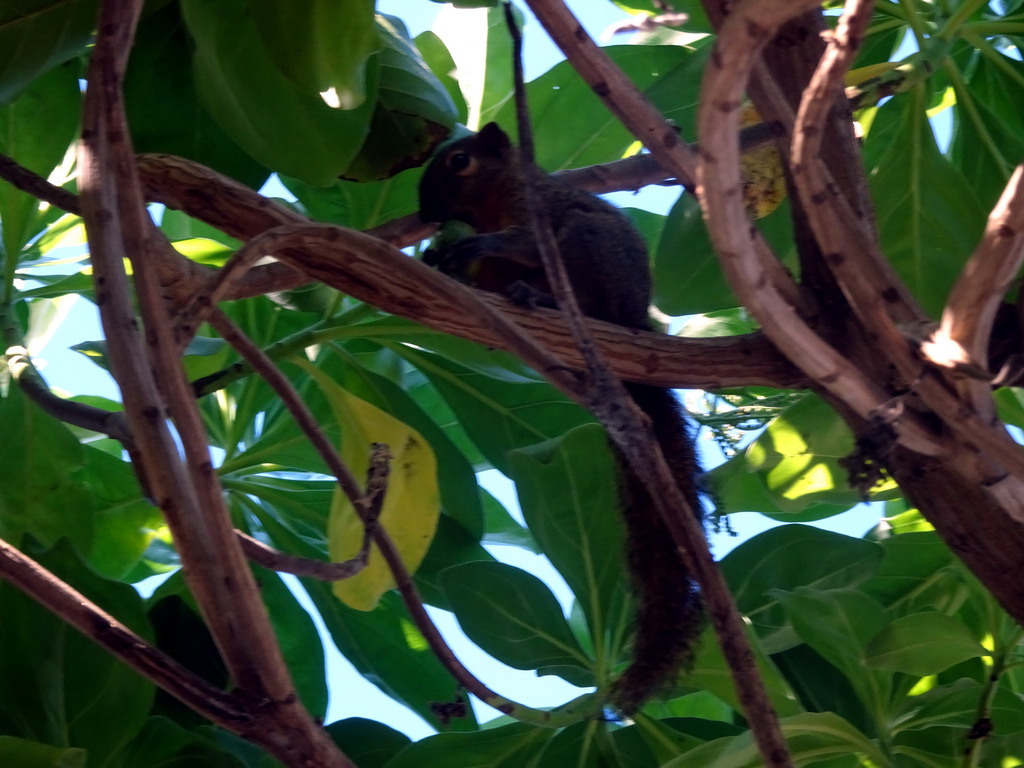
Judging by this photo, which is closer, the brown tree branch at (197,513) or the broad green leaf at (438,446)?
the brown tree branch at (197,513)

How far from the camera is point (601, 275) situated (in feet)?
4.81

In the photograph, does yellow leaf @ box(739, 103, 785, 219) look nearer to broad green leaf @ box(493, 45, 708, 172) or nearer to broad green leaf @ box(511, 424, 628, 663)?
broad green leaf @ box(493, 45, 708, 172)

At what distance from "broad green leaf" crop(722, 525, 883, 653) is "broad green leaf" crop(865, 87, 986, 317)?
10.2 inches

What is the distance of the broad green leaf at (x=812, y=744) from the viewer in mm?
766

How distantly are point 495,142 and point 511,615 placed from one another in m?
1.10

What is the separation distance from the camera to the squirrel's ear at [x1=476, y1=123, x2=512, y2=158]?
1765mm

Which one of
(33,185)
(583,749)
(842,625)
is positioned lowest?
(583,749)

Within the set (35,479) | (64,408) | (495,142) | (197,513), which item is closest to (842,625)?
(197,513)

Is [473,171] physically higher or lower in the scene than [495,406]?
higher

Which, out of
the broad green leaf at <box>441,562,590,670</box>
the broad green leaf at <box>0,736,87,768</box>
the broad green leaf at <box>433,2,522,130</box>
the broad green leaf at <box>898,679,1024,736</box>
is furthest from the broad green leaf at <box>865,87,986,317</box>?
the broad green leaf at <box>0,736,87,768</box>

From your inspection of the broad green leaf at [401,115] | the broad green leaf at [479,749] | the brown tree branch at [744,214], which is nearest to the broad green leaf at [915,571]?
the broad green leaf at [479,749]

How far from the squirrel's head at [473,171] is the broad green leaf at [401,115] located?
29.2 inches

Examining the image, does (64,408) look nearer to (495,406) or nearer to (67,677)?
(67,677)

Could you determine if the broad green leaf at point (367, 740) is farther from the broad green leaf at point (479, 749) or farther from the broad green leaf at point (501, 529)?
the broad green leaf at point (501, 529)
